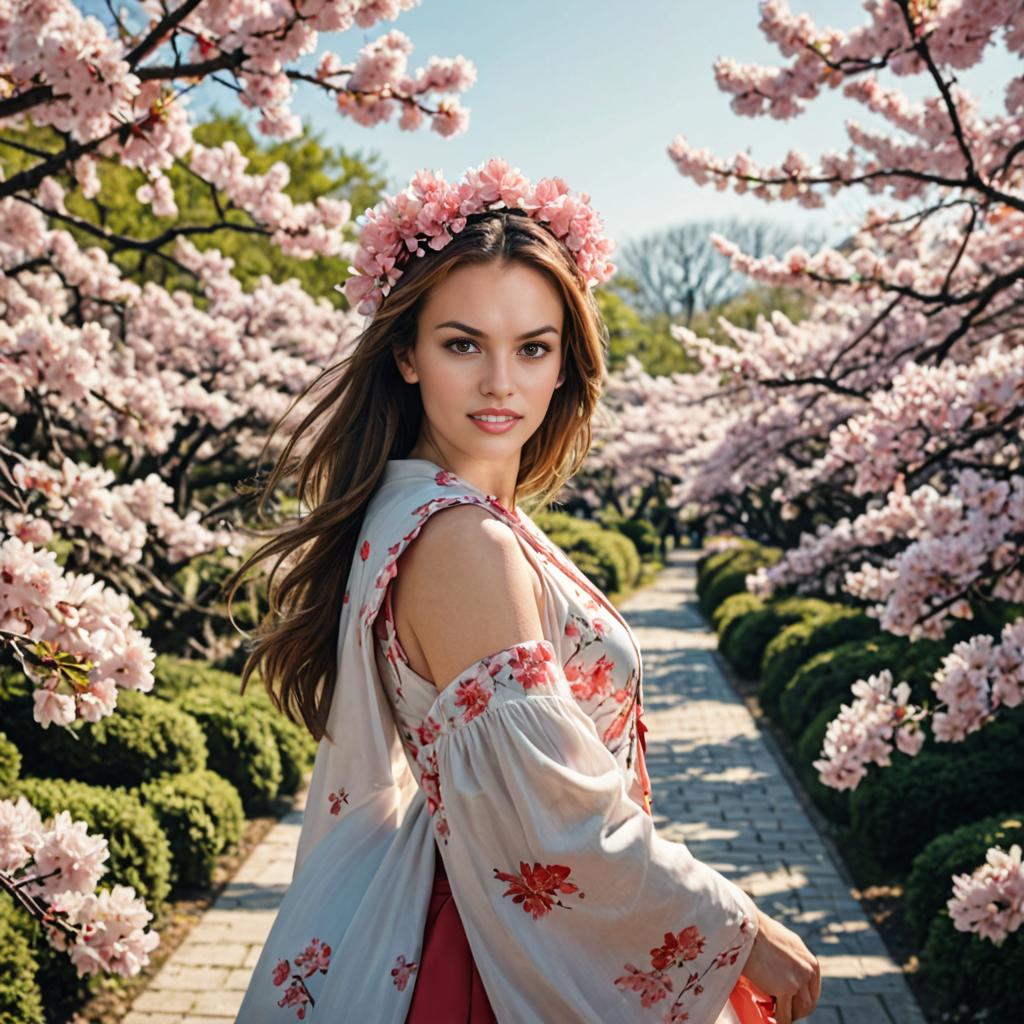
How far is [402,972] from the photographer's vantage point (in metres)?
1.44

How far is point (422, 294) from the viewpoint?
5.51ft

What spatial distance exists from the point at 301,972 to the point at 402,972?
17cm

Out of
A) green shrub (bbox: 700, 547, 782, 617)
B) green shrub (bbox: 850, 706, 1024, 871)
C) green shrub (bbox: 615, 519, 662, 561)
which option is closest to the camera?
green shrub (bbox: 850, 706, 1024, 871)

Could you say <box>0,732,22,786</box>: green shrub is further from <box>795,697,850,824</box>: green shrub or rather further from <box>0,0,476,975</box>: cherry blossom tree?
<box>795,697,850,824</box>: green shrub

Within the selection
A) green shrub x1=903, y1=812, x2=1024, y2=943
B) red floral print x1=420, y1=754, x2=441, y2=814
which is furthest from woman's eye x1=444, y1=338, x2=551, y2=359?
green shrub x1=903, y1=812, x2=1024, y2=943

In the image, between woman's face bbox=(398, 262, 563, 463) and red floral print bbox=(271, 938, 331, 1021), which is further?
woman's face bbox=(398, 262, 563, 463)

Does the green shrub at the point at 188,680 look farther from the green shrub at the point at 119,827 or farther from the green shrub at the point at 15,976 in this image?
the green shrub at the point at 15,976

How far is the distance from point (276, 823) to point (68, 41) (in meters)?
4.47

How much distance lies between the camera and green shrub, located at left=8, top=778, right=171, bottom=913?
4.00 m

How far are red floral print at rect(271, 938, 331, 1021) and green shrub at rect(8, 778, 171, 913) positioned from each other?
109 inches

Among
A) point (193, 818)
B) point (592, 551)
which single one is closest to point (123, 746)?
point (193, 818)

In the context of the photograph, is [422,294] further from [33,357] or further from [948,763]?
[948,763]

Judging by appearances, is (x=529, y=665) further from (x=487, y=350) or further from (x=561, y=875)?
(x=487, y=350)

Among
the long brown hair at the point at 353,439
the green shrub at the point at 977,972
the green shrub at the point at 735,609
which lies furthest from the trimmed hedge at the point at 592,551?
the long brown hair at the point at 353,439
